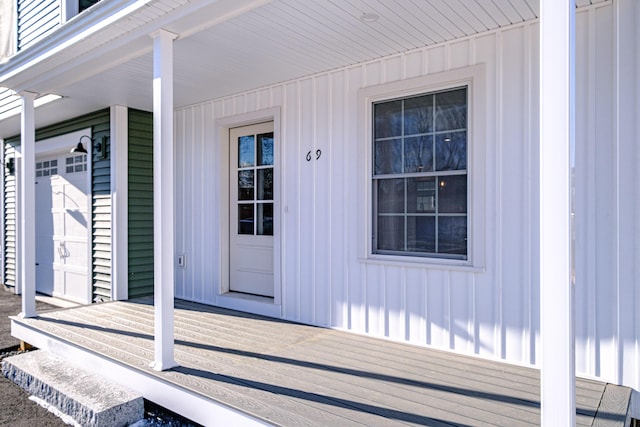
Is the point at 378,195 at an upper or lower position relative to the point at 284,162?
lower

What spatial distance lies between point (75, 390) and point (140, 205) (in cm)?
290

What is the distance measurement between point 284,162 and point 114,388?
2.34 m

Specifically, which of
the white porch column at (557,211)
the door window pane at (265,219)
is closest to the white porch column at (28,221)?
the door window pane at (265,219)

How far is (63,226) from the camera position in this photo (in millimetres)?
6273

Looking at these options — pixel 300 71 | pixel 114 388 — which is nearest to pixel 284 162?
pixel 300 71

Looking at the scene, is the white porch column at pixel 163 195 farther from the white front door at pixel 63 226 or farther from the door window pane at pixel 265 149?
the white front door at pixel 63 226

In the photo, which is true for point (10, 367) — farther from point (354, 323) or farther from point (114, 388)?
point (354, 323)

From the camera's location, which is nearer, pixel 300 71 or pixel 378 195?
pixel 378 195

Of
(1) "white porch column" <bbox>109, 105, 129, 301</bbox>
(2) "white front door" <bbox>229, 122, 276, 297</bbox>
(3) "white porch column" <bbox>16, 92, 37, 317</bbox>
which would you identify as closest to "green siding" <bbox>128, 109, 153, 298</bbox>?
(1) "white porch column" <bbox>109, 105, 129, 301</bbox>

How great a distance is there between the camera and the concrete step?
2.76 meters

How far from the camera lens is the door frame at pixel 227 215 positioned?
441 cm

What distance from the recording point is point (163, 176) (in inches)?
117

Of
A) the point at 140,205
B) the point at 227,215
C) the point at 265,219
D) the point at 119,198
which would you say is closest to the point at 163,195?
the point at 265,219

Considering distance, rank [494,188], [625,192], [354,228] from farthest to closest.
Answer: [354,228] → [494,188] → [625,192]
